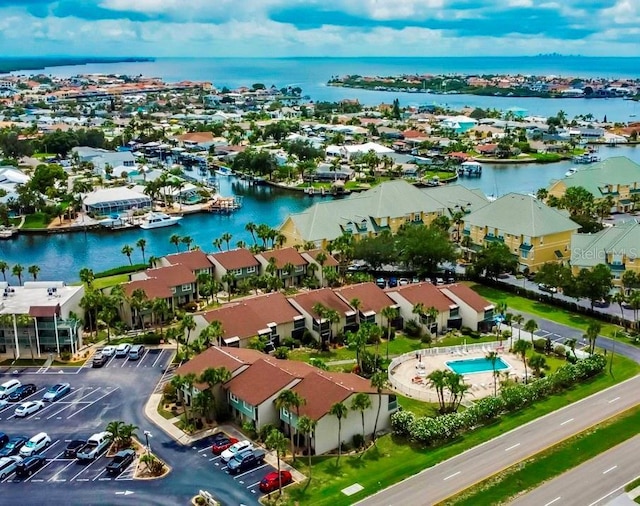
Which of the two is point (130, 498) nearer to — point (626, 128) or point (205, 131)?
point (205, 131)

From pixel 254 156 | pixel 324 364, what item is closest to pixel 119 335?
pixel 324 364

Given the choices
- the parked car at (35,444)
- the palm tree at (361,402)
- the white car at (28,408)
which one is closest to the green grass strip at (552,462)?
the palm tree at (361,402)

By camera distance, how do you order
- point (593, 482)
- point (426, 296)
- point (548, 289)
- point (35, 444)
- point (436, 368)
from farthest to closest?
point (548, 289)
point (426, 296)
point (436, 368)
point (35, 444)
point (593, 482)

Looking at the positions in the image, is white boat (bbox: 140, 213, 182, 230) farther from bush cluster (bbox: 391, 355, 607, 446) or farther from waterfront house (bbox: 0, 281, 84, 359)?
bush cluster (bbox: 391, 355, 607, 446)

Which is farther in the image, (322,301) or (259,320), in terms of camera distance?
(322,301)

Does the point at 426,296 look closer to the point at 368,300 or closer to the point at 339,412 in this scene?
the point at 368,300

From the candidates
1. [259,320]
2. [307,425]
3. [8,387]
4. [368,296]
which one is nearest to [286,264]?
[368,296]
